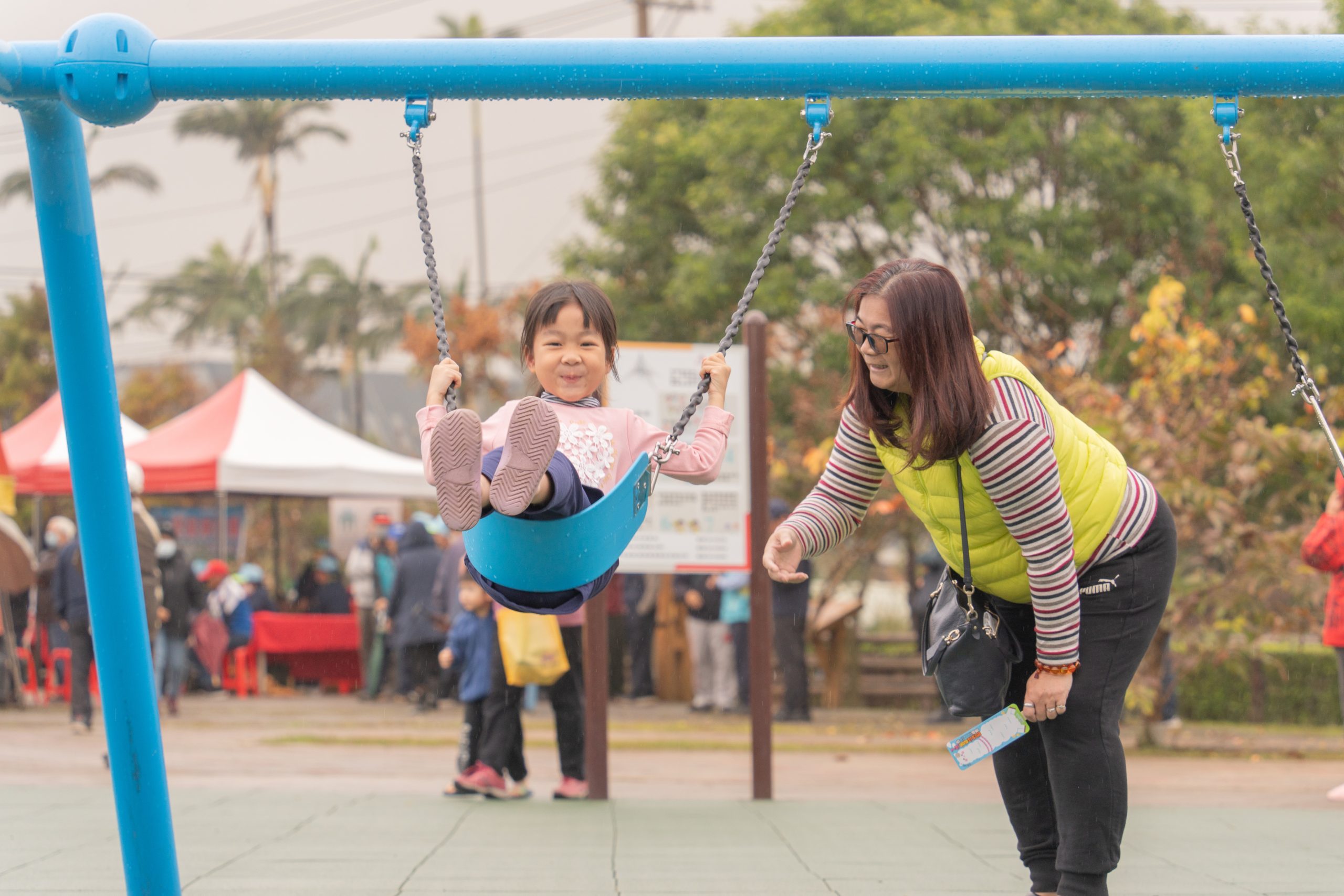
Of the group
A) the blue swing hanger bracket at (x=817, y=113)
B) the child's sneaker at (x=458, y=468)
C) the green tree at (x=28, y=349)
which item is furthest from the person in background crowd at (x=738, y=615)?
the green tree at (x=28, y=349)

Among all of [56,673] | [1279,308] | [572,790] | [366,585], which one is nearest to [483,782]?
[572,790]

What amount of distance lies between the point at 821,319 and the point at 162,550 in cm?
922

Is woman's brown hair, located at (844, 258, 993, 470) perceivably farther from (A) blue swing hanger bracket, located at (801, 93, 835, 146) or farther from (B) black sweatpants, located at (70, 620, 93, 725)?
(B) black sweatpants, located at (70, 620, 93, 725)

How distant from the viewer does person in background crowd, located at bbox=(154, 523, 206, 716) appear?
38.4ft

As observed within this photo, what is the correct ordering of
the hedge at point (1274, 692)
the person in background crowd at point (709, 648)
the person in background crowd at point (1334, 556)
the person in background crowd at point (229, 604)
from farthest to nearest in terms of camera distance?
the hedge at point (1274, 692) < the person in background crowd at point (229, 604) < the person in background crowd at point (709, 648) < the person in background crowd at point (1334, 556)

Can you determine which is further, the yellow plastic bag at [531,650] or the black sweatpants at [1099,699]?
the yellow plastic bag at [531,650]

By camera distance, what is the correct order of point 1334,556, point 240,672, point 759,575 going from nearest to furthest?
point 1334,556 < point 759,575 < point 240,672

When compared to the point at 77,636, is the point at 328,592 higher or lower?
lower

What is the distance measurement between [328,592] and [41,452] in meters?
3.40

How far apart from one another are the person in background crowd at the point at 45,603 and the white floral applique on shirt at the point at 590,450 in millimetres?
9985

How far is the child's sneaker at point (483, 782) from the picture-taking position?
6695mm

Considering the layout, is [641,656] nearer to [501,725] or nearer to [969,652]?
[501,725]

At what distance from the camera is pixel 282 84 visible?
348 centimetres

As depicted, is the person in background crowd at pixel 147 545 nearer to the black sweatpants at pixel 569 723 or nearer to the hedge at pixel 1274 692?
the black sweatpants at pixel 569 723
